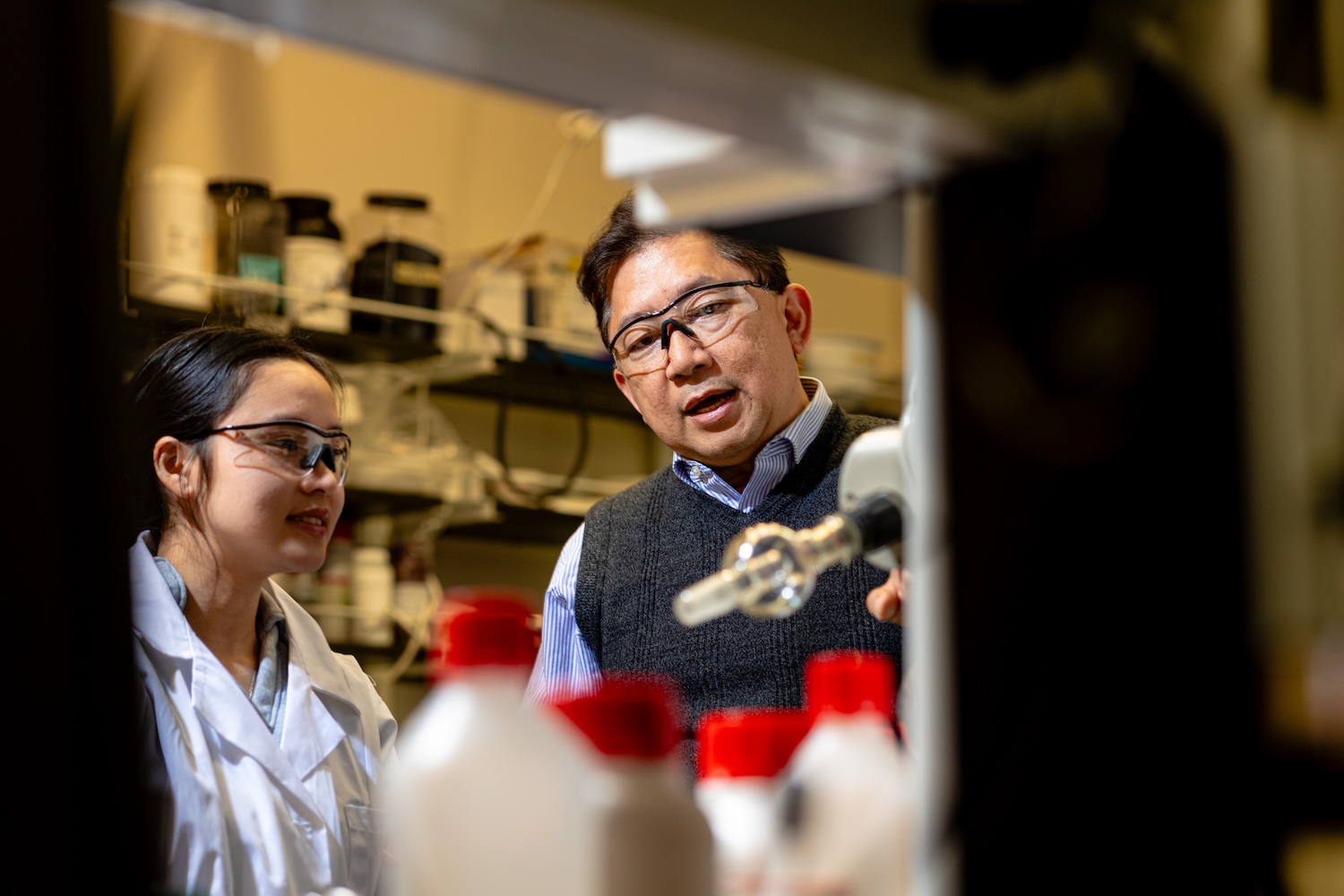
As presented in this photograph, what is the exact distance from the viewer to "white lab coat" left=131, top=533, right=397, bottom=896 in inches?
65.7

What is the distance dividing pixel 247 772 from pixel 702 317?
864 millimetres

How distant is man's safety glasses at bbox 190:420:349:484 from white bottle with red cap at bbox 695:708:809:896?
5.13ft

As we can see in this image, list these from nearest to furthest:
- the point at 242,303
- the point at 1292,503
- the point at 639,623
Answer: the point at 1292,503, the point at 639,623, the point at 242,303

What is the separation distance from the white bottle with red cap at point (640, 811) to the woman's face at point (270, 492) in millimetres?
1583

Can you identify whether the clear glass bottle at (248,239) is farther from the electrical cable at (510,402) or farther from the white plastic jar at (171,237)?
the electrical cable at (510,402)

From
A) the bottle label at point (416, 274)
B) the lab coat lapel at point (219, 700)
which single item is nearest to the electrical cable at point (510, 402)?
the bottle label at point (416, 274)

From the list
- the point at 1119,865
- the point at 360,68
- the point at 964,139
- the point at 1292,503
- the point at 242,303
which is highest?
the point at 360,68

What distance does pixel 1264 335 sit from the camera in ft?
2.52

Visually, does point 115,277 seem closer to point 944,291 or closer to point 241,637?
point 944,291

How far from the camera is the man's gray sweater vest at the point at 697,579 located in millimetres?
1857

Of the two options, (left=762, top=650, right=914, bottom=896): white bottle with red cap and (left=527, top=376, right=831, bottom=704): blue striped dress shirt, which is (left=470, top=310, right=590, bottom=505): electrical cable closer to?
(left=527, top=376, right=831, bottom=704): blue striped dress shirt

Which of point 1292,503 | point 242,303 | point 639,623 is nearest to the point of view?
point 1292,503

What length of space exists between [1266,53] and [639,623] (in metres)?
1.46

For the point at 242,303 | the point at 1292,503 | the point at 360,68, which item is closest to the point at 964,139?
the point at 1292,503
